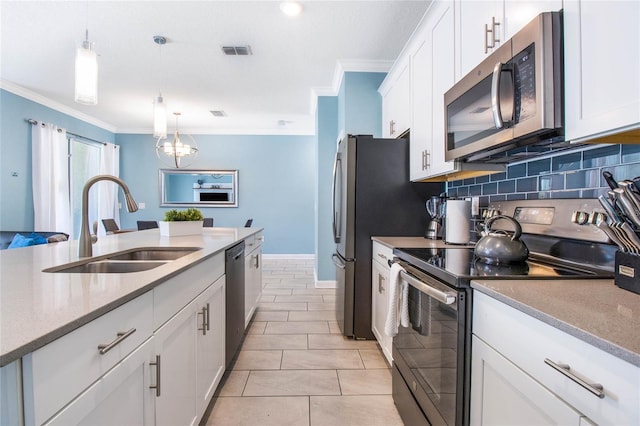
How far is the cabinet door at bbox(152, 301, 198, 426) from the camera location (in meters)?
1.05

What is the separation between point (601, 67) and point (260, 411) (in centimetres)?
203

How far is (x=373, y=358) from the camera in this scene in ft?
7.43

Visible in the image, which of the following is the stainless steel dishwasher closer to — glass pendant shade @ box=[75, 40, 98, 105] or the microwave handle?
glass pendant shade @ box=[75, 40, 98, 105]

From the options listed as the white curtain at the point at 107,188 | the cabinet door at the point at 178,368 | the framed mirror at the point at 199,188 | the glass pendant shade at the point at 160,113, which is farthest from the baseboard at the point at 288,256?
the cabinet door at the point at 178,368

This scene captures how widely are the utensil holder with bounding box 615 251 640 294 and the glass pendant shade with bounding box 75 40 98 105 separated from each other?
276 cm

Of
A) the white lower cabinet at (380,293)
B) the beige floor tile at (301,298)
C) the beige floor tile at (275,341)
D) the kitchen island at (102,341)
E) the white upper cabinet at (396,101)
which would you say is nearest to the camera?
the kitchen island at (102,341)

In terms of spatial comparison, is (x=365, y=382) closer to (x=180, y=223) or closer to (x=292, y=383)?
(x=292, y=383)

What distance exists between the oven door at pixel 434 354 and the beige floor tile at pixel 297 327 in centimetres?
120

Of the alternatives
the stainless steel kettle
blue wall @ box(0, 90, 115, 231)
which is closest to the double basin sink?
the stainless steel kettle

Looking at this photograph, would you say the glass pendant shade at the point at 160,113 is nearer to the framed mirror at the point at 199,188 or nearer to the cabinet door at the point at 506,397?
the cabinet door at the point at 506,397

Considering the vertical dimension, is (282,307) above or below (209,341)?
below

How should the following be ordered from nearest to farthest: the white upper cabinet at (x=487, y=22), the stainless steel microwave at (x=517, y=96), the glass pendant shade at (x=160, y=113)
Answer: the stainless steel microwave at (x=517, y=96)
the white upper cabinet at (x=487, y=22)
the glass pendant shade at (x=160, y=113)

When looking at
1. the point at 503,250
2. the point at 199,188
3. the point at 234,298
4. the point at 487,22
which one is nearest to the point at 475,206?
the point at 503,250

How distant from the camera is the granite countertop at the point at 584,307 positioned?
58 centimetres
